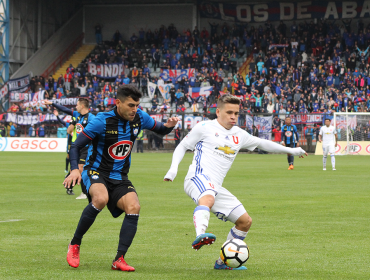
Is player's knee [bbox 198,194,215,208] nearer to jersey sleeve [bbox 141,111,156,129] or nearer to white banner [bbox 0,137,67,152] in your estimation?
jersey sleeve [bbox 141,111,156,129]

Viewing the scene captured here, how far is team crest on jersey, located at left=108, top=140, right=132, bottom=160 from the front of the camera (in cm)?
641

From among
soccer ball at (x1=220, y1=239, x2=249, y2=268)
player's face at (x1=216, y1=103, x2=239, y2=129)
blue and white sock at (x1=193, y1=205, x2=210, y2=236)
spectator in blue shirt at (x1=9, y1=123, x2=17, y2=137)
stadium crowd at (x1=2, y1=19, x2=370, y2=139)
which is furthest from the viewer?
spectator in blue shirt at (x1=9, y1=123, x2=17, y2=137)

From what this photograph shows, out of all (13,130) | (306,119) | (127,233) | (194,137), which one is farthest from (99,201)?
(13,130)

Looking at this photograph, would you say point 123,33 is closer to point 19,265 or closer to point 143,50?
point 143,50

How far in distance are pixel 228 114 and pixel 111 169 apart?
146 centimetres

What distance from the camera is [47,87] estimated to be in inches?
1799

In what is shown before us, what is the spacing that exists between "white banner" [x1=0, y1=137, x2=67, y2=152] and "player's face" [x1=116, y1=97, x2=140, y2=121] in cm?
3064

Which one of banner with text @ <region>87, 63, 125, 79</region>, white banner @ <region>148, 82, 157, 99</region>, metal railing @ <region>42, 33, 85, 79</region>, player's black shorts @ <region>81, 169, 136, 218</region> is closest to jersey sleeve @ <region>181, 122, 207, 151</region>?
player's black shorts @ <region>81, 169, 136, 218</region>

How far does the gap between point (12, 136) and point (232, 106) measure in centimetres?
3442

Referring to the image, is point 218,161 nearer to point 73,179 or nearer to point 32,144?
point 73,179

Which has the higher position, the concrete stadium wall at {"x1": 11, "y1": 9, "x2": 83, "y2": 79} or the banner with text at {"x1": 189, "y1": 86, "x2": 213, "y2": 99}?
the concrete stadium wall at {"x1": 11, "y1": 9, "x2": 83, "y2": 79}

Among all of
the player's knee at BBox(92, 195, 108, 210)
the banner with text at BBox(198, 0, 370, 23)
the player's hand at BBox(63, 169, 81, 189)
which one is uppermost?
the banner with text at BBox(198, 0, 370, 23)

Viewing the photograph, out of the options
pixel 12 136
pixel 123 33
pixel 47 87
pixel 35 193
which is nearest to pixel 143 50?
pixel 123 33

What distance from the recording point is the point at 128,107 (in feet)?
20.6
